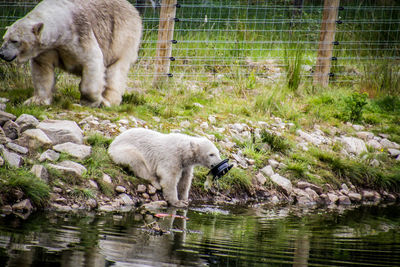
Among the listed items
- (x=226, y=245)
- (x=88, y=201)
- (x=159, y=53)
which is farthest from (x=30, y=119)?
(x=159, y=53)

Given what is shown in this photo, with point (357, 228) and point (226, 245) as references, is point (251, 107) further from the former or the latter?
point (226, 245)

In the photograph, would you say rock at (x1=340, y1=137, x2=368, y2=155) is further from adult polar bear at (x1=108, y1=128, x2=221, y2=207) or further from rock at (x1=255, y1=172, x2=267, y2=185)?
adult polar bear at (x1=108, y1=128, x2=221, y2=207)

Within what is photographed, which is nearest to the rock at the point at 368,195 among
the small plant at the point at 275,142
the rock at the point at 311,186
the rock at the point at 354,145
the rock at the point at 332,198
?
the rock at the point at 332,198

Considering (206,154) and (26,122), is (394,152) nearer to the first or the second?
(206,154)

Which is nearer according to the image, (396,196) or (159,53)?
(396,196)

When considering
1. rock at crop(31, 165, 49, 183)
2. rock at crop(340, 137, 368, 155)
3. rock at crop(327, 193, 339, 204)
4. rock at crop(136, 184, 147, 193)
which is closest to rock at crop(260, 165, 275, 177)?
rock at crop(327, 193, 339, 204)

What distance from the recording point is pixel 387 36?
1217 centimetres

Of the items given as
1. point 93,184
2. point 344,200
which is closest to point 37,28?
point 93,184

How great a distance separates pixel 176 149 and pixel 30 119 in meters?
1.74

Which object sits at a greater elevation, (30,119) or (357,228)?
(30,119)

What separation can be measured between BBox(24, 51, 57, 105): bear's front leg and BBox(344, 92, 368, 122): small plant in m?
4.82

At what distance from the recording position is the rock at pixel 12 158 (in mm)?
5143

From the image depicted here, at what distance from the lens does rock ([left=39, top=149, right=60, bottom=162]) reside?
17.8 feet

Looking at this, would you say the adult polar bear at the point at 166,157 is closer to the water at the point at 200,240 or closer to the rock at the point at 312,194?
the water at the point at 200,240
